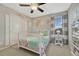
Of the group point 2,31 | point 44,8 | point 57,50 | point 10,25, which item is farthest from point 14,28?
point 57,50

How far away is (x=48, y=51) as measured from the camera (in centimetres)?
179

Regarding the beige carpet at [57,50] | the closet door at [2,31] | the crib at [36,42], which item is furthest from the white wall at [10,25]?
the beige carpet at [57,50]

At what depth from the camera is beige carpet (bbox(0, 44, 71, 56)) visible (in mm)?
1776

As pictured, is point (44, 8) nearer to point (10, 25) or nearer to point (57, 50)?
point (10, 25)

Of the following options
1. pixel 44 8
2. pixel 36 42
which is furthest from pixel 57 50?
pixel 44 8

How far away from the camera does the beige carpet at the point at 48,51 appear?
1776 millimetres

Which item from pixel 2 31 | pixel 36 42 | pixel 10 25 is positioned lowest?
pixel 36 42

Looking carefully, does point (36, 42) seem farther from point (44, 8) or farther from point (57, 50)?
point (44, 8)

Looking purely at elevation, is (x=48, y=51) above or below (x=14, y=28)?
below

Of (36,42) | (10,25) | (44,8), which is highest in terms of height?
(44,8)

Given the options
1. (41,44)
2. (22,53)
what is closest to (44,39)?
(41,44)

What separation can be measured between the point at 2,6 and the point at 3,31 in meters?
0.44

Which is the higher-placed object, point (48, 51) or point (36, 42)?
point (36, 42)

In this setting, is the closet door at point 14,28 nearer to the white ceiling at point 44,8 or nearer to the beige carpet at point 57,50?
the white ceiling at point 44,8
